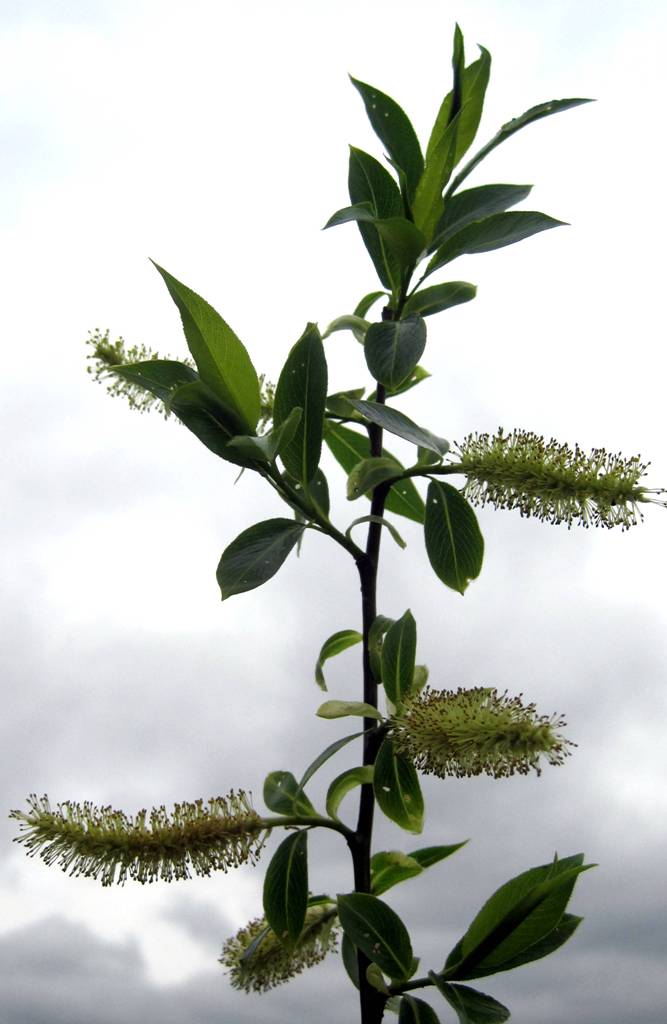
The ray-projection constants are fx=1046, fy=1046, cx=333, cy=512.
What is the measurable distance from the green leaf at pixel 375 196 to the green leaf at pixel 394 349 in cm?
21

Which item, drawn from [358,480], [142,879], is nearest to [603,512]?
[358,480]

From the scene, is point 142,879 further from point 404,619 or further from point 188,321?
point 188,321

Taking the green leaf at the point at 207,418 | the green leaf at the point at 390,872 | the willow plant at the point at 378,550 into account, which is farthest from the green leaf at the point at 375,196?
the green leaf at the point at 390,872

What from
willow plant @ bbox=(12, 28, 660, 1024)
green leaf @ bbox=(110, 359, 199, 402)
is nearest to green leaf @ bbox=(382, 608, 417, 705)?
willow plant @ bbox=(12, 28, 660, 1024)

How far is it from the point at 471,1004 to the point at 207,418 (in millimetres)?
1079

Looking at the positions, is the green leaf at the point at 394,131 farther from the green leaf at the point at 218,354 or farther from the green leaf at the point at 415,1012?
the green leaf at the point at 415,1012

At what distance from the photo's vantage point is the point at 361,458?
2326 millimetres

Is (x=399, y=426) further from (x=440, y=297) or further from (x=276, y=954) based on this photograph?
(x=276, y=954)

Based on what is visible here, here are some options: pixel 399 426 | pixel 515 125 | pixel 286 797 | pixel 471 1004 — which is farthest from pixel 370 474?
pixel 471 1004

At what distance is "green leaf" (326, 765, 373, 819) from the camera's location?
75.5 inches

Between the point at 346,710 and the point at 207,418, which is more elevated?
the point at 207,418

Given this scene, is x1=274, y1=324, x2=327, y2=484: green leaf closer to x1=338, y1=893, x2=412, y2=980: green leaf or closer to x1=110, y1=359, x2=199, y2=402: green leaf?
x1=110, y1=359, x2=199, y2=402: green leaf

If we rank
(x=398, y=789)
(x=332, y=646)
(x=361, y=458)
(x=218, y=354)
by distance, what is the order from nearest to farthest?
(x=218, y=354) < (x=398, y=789) < (x=332, y=646) < (x=361, y=458)

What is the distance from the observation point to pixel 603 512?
6.16 feet
